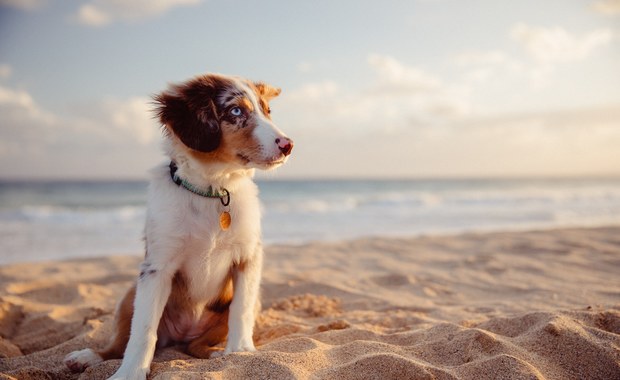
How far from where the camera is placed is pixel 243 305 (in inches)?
113

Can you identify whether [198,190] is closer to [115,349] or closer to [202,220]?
[202,220]

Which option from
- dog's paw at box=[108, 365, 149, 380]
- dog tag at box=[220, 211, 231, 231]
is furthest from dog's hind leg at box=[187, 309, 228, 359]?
dog tag at box=[220, 211, 231, 231]

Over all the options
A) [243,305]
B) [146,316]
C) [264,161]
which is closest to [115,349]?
[146,316]

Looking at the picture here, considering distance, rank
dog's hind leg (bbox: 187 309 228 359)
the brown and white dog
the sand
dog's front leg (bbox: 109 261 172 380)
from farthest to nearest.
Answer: dog's hind leg (bbox: 187 309 228 359), the brown and white dog, dog's front leg (bbox: 109 261 172 380), the sand

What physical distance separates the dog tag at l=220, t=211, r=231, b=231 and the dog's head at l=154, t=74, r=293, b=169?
12.9 inches

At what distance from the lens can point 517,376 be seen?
7.15 ft

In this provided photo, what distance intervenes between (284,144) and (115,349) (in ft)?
5.83

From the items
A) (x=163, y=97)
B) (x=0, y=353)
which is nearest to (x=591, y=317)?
(x=163, y=97)

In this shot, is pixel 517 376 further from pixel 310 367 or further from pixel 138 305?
→ pixel 138 305

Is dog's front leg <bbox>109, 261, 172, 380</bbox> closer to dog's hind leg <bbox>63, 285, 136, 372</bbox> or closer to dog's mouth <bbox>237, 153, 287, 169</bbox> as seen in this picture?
dog's hind leg <bbox>63, 285, 136, 372</bbox>

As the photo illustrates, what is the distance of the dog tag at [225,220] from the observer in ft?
9.03

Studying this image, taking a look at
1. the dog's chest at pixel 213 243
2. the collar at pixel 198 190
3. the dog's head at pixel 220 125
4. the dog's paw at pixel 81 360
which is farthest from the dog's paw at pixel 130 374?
the dog's head at pixel 220 125

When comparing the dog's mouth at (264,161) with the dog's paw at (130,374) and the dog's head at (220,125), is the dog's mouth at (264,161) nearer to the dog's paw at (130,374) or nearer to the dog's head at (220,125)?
the dog's head at (220,125)

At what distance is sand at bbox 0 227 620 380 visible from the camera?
2371 millimetres
